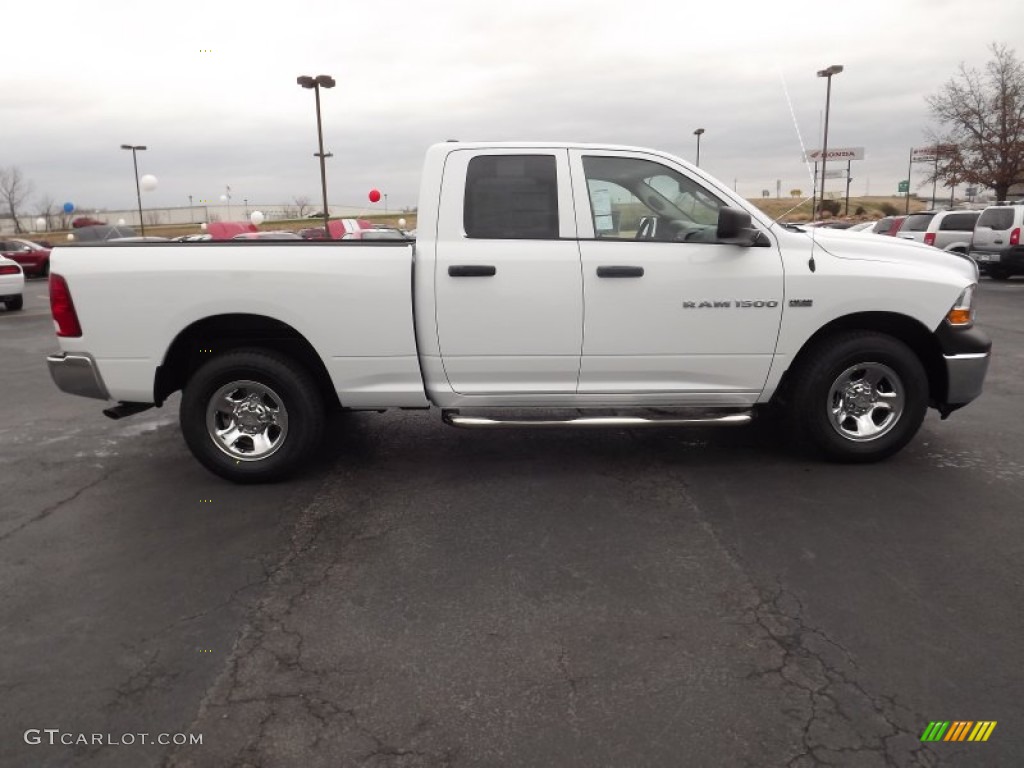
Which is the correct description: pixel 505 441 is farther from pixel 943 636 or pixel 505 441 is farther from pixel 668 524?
pixel 943 636

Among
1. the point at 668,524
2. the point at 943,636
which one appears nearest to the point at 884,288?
the point at 668,524

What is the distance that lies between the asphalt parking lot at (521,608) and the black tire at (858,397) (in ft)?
0.62

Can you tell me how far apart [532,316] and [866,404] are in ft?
7.43

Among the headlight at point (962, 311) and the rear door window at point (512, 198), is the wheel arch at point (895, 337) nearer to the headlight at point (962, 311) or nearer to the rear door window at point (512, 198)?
the headlight at point (962, 311)

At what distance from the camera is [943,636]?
2973 mm

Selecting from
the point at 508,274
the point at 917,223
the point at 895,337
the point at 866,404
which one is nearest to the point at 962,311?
the point at 895,337

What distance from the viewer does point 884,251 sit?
479 cm

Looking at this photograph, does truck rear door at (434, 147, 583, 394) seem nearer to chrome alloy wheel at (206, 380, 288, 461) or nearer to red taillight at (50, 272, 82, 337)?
chrome alloy wheel at (206, 380, 288, 461)

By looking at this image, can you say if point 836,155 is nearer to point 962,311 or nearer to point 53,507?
point 962,311

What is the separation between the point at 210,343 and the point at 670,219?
299 centimetres

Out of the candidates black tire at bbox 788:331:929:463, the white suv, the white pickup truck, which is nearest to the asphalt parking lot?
black tire at bbox 788:331:929:463

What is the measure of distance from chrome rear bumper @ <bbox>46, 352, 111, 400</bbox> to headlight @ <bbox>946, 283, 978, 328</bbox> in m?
5.25

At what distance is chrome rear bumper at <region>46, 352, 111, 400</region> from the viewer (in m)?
4.58

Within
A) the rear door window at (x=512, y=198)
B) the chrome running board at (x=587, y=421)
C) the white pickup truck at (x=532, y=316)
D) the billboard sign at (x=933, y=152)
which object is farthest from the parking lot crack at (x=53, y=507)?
the billboard sign at (x=933, y=152)
